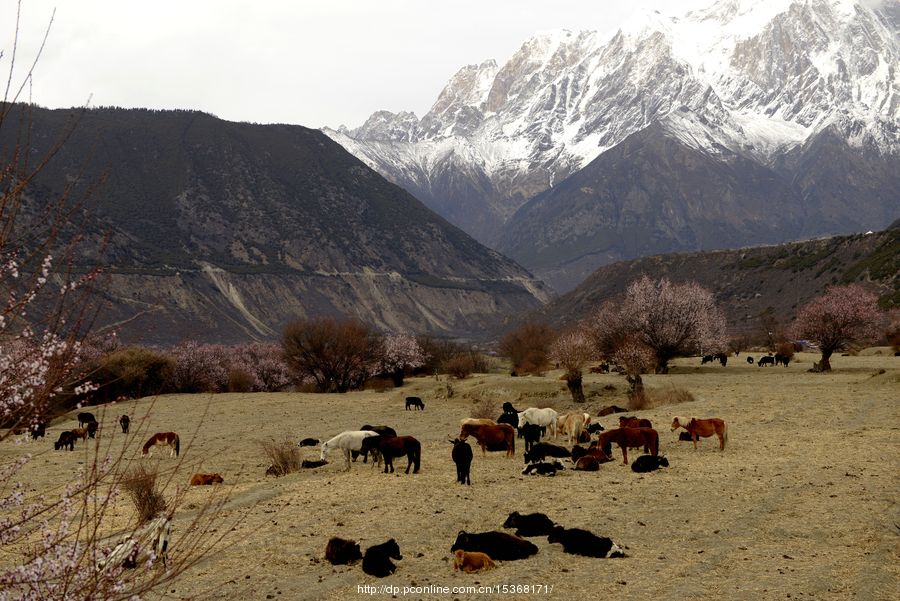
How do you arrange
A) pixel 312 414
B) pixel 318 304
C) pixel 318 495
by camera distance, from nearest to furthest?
1. pixel 318 495
2. pixel 312 414
3. pixel 318 304

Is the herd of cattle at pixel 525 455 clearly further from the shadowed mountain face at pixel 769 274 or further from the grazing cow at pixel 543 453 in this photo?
the shadowed mountain face at pixel 769 274

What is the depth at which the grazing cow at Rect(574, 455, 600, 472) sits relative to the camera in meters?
20.4

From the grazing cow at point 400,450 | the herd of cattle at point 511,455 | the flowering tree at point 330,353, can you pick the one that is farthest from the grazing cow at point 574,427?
the flowering tree at point 330,353

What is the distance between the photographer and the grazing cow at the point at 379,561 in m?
12.3

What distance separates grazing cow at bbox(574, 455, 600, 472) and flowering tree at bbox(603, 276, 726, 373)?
3027cm

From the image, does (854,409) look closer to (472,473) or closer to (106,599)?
(472,473)

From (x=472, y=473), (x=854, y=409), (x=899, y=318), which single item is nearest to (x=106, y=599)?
(x=472, y=473)

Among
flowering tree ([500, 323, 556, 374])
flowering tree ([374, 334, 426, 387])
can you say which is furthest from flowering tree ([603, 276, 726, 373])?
flowering tree ([374, 334, 426, 387])

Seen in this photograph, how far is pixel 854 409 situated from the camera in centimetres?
3017

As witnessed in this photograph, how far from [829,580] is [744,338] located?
305ft

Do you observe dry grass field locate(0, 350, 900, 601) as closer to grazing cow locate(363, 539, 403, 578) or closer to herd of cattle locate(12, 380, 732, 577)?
grazing cow locate(363, 539, 403, 578)

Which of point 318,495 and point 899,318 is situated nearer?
point 318,495

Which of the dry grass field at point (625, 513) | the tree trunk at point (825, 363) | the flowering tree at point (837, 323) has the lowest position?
the dry grass field at point (625, 513)

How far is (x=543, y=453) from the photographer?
2197 cm
